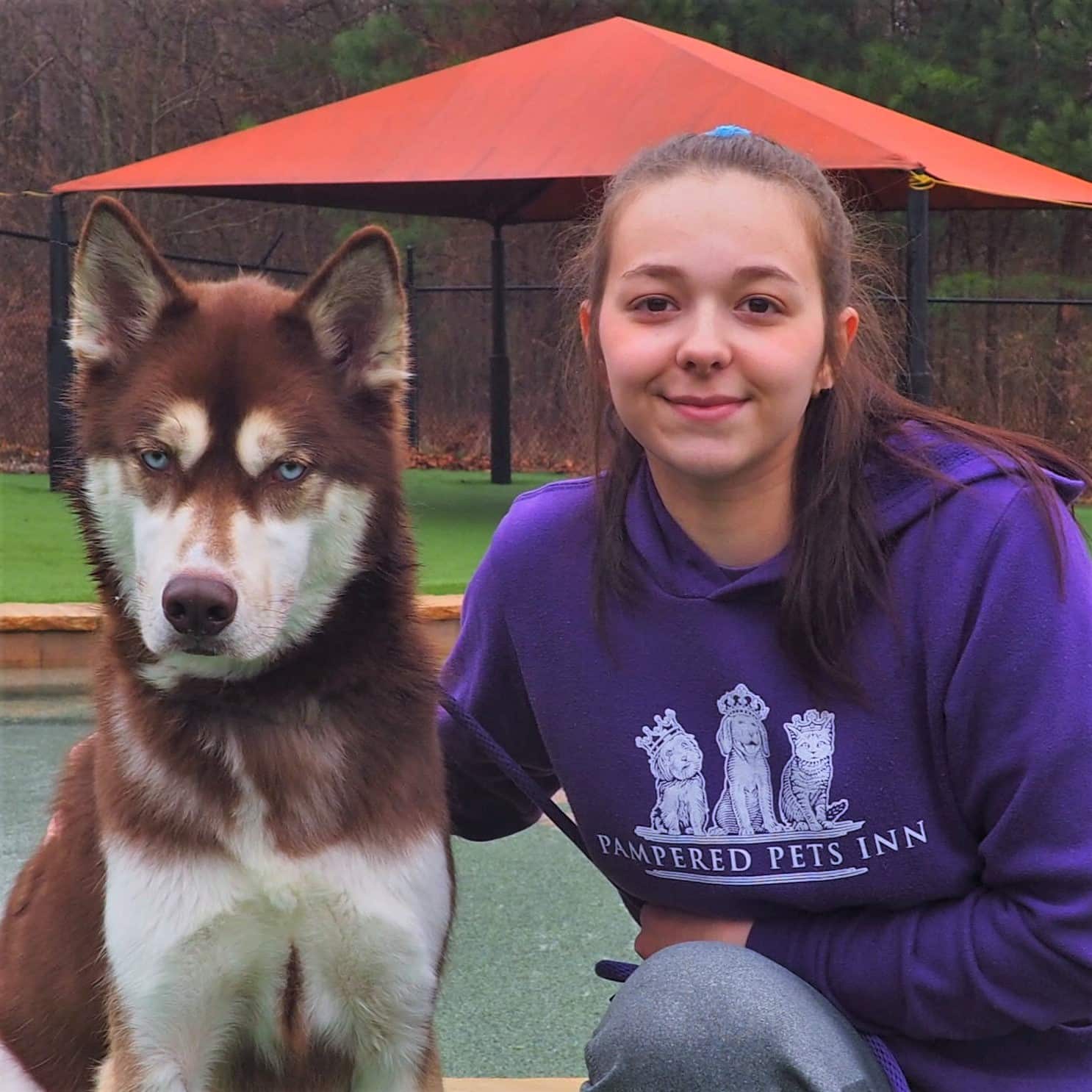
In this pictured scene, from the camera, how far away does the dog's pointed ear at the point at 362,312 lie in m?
2.09

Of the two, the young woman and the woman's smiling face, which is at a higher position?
the woman's smiling face

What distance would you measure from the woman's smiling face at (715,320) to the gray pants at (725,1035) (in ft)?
2.21

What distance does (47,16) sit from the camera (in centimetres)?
1491

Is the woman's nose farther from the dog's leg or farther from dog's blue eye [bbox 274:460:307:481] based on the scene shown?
the dog's leg

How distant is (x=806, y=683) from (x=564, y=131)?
6.64 meters

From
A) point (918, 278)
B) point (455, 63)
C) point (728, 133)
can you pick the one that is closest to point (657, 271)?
point (728, 133)

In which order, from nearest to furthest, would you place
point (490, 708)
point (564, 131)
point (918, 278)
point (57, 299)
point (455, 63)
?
point (490, 708)
point (918, 278)
point (564, 131)
point (57, 299)
point (455, 63)

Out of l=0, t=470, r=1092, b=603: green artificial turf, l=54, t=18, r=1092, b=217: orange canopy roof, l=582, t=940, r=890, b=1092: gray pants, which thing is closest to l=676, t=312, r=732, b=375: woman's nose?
l=582, t=940, r=890, b=1092: gray pants

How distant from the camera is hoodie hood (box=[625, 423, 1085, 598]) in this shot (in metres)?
1.90

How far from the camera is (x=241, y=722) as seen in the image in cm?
209

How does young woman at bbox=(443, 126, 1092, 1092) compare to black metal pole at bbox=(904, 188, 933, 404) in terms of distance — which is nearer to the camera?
young woman at bbox=(443, 126, 1092, 1092)

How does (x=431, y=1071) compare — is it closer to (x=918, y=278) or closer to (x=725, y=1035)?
(x=725, y=1035)

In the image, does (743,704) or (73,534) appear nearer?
(743,704)

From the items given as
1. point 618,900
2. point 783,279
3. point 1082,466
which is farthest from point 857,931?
point 618,900
